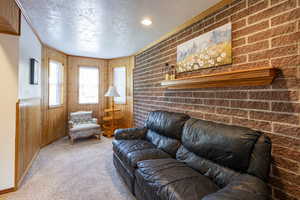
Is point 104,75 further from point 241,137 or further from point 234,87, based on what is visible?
point 241,137

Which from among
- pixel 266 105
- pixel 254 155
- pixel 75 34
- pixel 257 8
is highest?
pixel 75 34

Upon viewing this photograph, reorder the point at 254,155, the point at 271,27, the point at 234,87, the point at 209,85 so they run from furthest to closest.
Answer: the point at 209,85, the point at 234,87, the point at 271,27, the point at 254,155

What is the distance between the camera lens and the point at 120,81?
5.13 m

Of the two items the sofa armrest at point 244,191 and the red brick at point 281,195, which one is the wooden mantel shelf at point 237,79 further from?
the red brick at point 281,195

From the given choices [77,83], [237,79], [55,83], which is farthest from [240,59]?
[77,83]

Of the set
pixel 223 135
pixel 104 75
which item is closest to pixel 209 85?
pixel 223 135

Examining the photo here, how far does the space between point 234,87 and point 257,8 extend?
2.73ft

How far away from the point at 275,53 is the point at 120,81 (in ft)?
14.3

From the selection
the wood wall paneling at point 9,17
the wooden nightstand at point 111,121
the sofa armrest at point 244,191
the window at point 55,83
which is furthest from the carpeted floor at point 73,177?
the wood wall paneling at point 9,17

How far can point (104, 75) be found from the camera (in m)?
5.30

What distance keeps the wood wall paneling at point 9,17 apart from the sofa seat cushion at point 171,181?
7.57 feet

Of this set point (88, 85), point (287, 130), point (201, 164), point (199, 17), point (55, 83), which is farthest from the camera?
point (88, 85)

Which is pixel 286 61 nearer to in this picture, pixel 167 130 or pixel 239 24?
pixel 239 24

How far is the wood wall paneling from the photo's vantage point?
1.66 m
